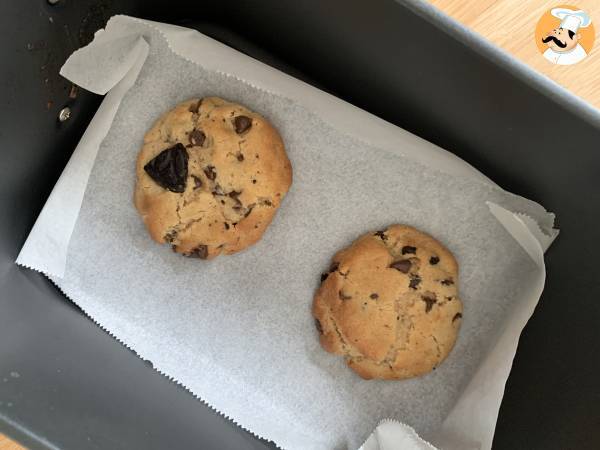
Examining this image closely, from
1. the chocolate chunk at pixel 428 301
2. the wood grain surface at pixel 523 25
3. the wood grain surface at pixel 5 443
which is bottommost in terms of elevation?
the wood grain surface at pixel 5 443

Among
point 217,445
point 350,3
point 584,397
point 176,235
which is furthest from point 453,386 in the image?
point 350,3

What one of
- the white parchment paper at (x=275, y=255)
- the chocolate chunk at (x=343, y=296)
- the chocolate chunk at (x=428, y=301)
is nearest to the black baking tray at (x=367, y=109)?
the white parchment paper at (x=275, y=255)

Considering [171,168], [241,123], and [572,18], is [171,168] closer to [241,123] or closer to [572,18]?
[241,123]

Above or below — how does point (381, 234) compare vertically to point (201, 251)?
above

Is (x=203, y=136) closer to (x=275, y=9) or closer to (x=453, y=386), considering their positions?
(x=275, y=9)

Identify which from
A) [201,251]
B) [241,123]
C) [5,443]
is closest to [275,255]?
[201,251]

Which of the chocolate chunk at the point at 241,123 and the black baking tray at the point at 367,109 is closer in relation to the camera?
the black baking tray at the point at 367,109

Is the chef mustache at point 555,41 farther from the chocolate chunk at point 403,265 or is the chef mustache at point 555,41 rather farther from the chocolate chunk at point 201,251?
the chocolate chunk at point 201,251
